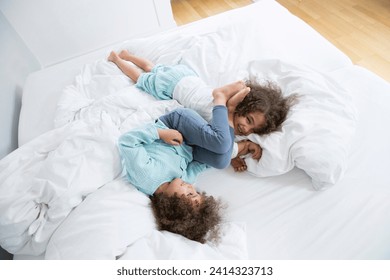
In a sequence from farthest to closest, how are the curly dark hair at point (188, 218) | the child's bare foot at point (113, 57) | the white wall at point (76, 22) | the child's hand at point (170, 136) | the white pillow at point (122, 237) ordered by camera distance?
the white wall at point (76, 22) → the child's bare foot at point (113, 57) → the child's hand at point (170, 136) → the curly dark hair at point (188, 218) → the white pillow at point (122, 237)

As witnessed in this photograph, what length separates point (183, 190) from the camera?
87 centimetres

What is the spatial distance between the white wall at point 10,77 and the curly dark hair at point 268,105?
1.06m

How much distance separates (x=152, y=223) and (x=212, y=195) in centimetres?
24

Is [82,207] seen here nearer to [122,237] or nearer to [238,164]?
[122,237]

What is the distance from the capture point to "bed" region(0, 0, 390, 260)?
2.52 feet

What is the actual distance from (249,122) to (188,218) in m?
0.45

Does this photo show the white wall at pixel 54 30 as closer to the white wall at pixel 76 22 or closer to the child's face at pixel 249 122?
the white wall at pixel 76 22

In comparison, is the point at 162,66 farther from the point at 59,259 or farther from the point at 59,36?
the point at 59,36

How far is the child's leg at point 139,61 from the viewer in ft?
4.18

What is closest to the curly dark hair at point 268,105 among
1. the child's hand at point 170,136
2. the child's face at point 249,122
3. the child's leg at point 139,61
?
the child's face at point 249,122

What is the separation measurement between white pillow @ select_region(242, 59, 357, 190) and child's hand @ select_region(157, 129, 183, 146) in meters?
0.28

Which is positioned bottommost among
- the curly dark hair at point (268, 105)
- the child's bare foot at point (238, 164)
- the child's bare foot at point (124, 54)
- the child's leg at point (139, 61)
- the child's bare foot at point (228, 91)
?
the child's bare foot at point (238, 164)
